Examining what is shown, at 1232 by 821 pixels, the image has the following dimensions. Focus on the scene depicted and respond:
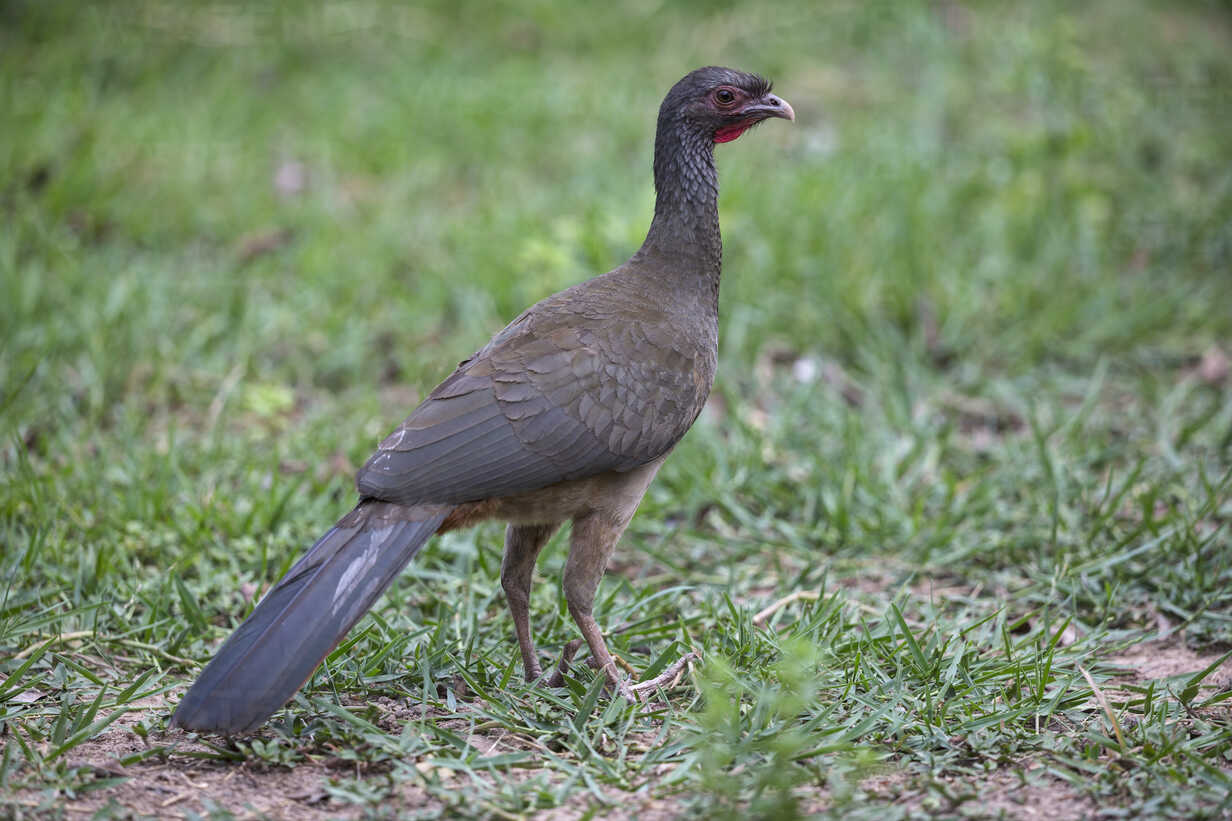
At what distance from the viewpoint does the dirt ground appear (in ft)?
9.77

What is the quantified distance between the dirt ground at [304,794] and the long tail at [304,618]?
0.17 m

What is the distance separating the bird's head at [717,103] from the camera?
13.9 feet

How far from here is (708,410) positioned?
19.4ft

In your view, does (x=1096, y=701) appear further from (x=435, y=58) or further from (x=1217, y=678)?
(x=435, y=58)

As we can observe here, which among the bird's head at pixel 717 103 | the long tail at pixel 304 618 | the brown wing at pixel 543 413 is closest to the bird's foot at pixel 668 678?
the brown wing at pixel 543 413

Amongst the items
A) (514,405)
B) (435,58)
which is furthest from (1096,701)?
(435,58)

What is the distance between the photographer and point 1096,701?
3.60 metres

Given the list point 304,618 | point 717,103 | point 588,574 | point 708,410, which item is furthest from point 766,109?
point 304,618

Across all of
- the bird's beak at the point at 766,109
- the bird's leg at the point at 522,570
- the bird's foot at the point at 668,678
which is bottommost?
the bird's foot at the point at 668,678

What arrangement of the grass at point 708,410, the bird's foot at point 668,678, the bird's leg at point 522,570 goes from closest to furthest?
the grass at point 708,410 → the bird's foot at point 668,678 → the bird's leg at point 522,570

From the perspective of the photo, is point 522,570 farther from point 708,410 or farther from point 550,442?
point 708,410

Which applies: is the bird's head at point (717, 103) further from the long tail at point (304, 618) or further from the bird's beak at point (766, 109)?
the long tail at point (304, 618)

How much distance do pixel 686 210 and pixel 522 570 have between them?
136cm

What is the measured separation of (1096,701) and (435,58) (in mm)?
7458
